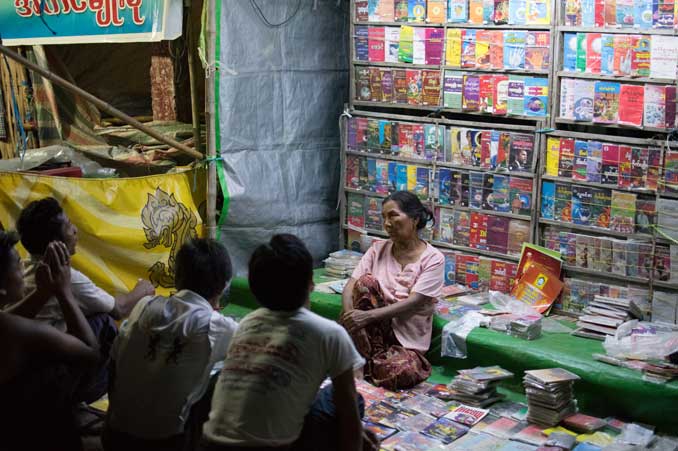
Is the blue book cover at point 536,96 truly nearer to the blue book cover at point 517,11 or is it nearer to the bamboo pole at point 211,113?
the blue book cover at point 517,11

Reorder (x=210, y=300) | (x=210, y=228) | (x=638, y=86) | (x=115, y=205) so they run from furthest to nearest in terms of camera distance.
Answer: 1. (x=210, y=228)
2. (x=115, y=205)
3. (x=638, y=86)
4. (x=210, y=300)

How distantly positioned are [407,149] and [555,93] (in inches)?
45.1

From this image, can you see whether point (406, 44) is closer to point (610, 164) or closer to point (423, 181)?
point (423, 181)

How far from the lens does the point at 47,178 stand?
18.3 feet

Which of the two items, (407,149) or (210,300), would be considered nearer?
(210,300)

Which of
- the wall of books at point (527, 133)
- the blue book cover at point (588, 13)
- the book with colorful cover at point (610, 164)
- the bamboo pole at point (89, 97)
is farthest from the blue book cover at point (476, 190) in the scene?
the bamboo pole at point (89, 97)

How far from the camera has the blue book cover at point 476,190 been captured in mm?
5797

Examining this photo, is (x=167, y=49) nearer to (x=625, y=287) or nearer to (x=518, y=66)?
(x=518, y=66)

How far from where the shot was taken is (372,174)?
20.9ft

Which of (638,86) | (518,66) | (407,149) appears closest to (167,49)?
(407,149)

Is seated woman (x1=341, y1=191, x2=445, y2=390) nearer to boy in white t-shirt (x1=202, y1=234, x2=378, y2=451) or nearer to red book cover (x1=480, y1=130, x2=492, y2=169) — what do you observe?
red book cover (x1=480, y1=130, x2=492, y2=169)

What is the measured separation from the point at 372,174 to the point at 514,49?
1.38 metres

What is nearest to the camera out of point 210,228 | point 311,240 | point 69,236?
point 69,236

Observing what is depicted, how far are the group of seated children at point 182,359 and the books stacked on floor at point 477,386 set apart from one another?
4.76 feet
